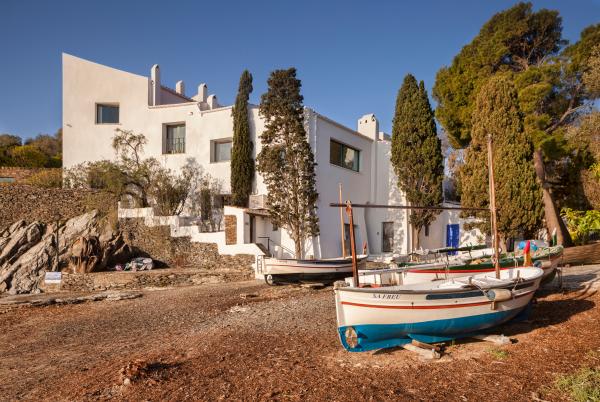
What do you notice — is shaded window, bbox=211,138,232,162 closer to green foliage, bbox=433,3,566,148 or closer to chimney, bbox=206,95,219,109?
chimney, bbox=206,95,219,109

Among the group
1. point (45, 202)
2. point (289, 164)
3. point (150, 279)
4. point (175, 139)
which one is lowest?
point (150, 279)

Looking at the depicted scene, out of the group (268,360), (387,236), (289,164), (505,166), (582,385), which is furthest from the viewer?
(387,236)

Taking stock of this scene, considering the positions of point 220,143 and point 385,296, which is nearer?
point 385,296

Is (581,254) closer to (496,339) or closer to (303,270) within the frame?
(303,270)

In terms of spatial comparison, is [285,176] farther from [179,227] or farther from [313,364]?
[313,364]

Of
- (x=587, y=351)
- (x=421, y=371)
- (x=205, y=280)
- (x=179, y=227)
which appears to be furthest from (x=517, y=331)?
(x=179, y=227)

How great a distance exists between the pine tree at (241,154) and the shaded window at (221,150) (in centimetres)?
134

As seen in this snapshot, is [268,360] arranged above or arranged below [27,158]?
below

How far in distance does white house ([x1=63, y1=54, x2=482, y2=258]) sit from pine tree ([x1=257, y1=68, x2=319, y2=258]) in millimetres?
956

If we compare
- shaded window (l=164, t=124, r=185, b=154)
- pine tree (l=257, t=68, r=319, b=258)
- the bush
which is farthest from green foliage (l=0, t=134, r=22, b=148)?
pine tree (l=257, t=68, r=319, b=258)

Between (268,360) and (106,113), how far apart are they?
22.2 metres

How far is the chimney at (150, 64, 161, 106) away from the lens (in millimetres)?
24406

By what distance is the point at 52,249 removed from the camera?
20.7 metres

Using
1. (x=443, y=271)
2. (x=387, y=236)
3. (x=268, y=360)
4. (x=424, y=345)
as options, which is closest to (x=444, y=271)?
(x=443, y=271)
